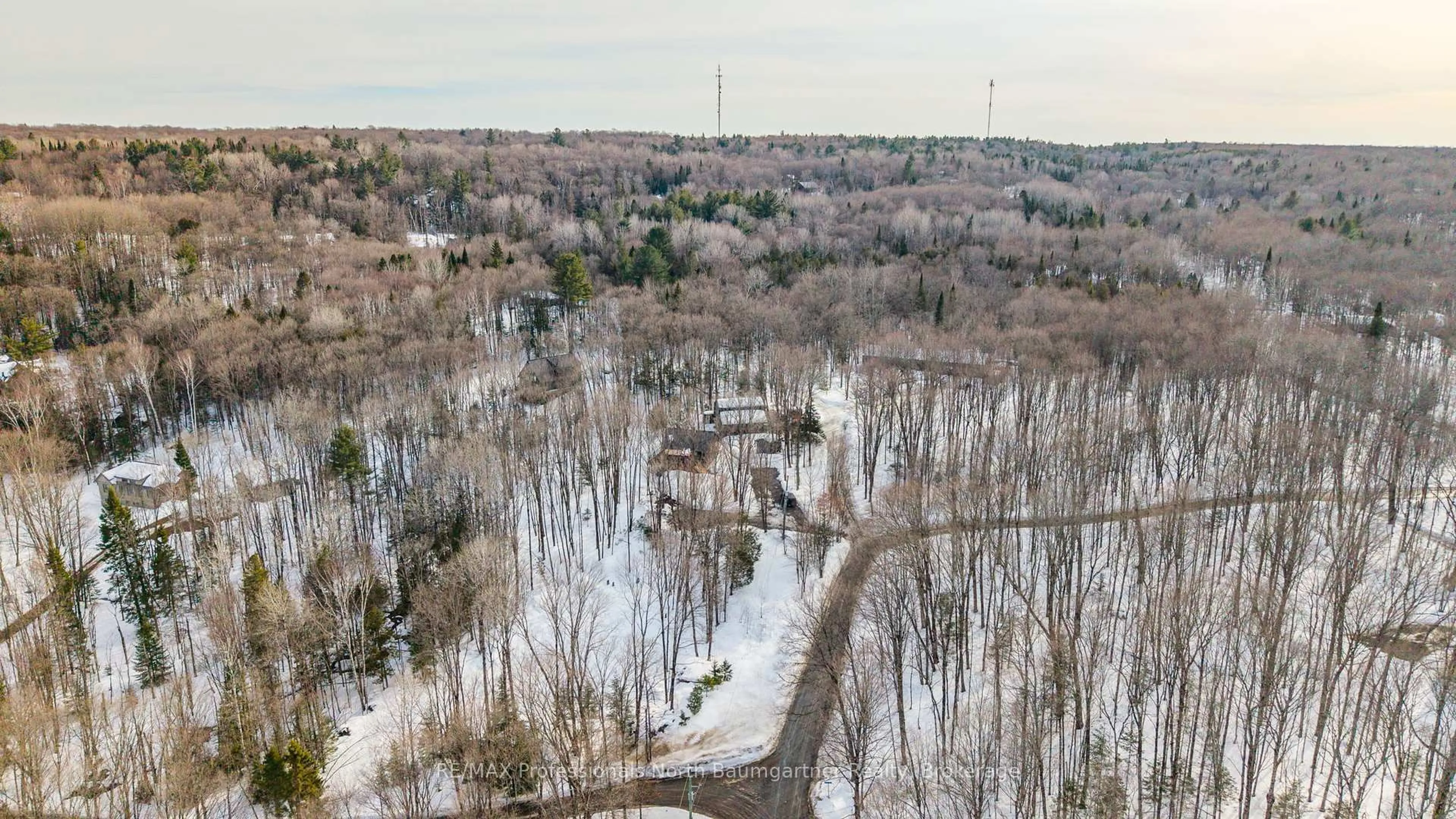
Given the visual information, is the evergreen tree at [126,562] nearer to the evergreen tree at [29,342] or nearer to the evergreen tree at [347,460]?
the evergreen tree at [347,460]

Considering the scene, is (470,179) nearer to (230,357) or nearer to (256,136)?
(256,136)

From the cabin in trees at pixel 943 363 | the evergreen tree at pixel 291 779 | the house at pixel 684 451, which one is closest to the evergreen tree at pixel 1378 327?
the cabin in trees at pixel 943 363

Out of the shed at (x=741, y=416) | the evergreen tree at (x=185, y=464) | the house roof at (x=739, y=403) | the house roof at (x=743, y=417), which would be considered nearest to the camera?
the evergreen tree at (x=185, y=464)

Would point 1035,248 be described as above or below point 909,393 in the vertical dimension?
above

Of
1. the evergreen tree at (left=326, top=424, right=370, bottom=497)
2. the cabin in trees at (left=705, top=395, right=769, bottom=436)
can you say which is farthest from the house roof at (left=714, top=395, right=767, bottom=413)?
the evergreen tree at (left=326, top=424, right=370, bottom=497)

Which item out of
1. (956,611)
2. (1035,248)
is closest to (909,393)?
(956,611)

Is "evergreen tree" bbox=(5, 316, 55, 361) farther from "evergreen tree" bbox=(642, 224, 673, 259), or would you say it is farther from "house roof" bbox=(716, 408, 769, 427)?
"evergreen tree" bbox=(642, 224, 673, 259)
